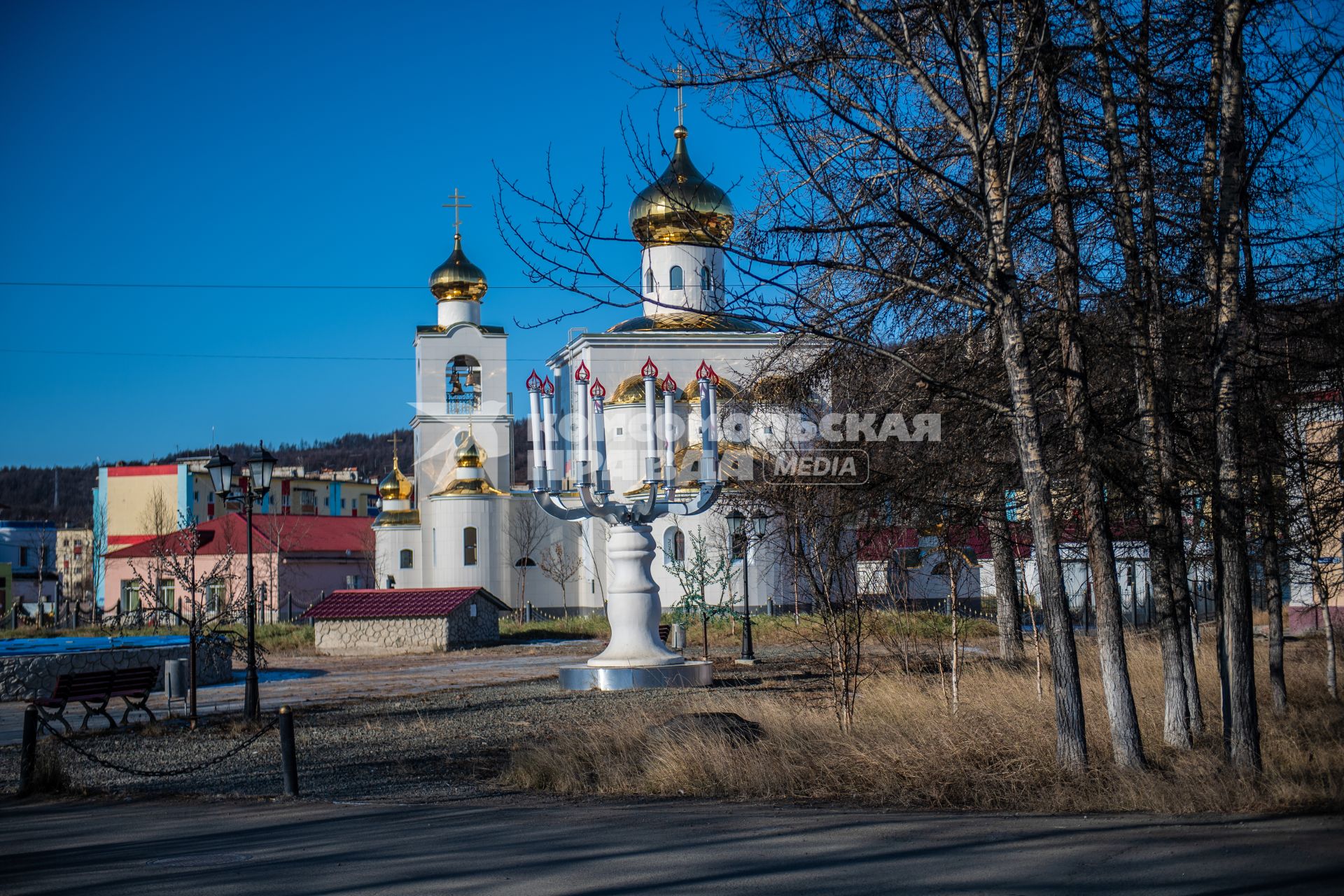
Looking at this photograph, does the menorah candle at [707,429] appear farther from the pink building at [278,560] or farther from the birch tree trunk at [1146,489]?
the pink building at [278,560]

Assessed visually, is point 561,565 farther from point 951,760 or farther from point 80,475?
point 80,475

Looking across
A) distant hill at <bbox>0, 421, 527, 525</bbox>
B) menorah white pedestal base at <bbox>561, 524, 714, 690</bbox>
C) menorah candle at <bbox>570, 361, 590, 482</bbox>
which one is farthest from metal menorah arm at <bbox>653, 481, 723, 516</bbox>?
distant hill at <bbox>0, 421, 527, 525</bbox>

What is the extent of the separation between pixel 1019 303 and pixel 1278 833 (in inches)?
150

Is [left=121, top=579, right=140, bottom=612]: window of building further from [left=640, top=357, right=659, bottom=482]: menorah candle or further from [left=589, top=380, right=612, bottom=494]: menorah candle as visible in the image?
[left=640, top=357, right=659, bottom=482]: menorah candle

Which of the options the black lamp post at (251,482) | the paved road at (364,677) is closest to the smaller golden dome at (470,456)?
the paved road at (364,677)

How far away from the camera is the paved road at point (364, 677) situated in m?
20.8

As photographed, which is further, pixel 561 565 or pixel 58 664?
pixel 561 565

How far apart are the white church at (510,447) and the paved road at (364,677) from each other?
950 centimetres

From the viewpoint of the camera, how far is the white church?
43.1 metres

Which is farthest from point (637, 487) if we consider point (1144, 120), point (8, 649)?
point (1144, 120)

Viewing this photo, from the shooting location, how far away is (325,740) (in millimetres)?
14977

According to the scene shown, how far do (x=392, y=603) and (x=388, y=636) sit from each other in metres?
0.90

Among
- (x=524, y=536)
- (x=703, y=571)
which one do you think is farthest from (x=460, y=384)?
(x=703, y=571)

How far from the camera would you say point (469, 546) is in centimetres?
4772
